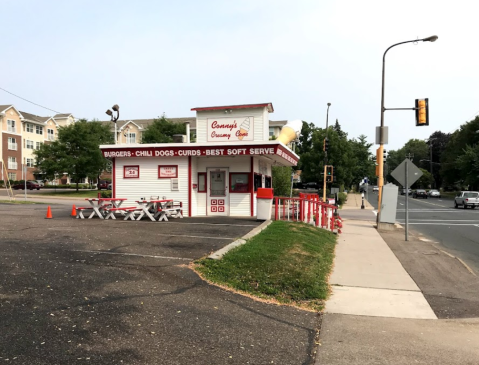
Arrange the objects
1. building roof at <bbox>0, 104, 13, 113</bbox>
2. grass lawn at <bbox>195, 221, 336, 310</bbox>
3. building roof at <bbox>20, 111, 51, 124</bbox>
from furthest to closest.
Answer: building roof at <bbox>20, 111, 51, 124</bbox>, building roof at <bbox>0, 104, 13, 113</bbox>, grass lawn at <bbox>195, 221, 336, 310</bbox>

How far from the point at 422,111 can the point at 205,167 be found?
9.33 m

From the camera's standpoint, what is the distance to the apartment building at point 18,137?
2309 inches

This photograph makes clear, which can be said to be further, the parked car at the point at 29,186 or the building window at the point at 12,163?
the building window at the point at 12,163

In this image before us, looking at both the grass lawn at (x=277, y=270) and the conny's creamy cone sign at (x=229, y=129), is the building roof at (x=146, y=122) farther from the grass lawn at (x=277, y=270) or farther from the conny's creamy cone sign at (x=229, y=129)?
the grass lawn at (x=277, y=270)

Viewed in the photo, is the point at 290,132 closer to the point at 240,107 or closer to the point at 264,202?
the point at 240,107

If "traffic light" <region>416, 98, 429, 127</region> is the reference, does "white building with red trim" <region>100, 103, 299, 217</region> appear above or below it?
below

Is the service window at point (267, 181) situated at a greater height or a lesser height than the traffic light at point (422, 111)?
lesser

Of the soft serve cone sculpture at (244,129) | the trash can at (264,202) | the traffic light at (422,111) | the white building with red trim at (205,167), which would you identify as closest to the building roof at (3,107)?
the white building with red trim at (205,167)

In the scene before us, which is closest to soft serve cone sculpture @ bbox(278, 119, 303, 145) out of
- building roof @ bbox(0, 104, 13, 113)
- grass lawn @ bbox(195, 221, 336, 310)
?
grass lawn @ bbox(195, 221, 336, 310)

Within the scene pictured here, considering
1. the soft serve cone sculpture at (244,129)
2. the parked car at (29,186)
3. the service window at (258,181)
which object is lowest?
the parked car at (29,186)

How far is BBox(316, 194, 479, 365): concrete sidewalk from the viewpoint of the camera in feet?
13.3

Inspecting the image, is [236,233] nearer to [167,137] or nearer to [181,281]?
[181,281]

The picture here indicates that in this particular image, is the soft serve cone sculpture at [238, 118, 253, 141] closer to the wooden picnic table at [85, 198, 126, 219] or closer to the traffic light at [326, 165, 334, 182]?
the wooden picnic table at [85, 198, 126, 219]

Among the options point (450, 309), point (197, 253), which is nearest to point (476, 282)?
point (450, 309)
